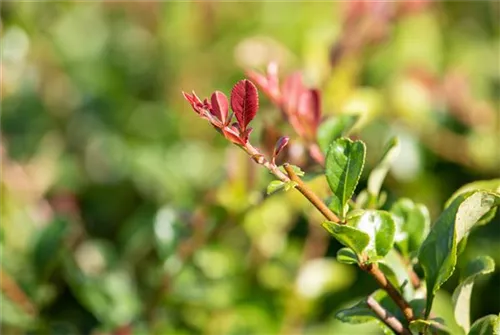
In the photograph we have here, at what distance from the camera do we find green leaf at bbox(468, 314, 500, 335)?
2.27 ft

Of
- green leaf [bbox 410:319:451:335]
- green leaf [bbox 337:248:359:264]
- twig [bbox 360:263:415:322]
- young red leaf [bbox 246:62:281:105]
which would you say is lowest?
green leaf [bbox 410:319:451:335]

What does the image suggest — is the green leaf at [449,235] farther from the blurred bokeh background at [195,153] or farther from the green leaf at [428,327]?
the blurred bokeh background at [195,153]

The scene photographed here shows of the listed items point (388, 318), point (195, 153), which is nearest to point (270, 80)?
point (388, 318)

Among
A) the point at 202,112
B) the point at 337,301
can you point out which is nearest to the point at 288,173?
the point at 202,112

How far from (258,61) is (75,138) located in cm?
59

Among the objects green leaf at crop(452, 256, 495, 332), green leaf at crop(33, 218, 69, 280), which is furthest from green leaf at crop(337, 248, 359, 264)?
green leaf at crop(33, 218, 69, 280)

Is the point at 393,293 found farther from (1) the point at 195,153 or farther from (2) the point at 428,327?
(1) the point at 195,153

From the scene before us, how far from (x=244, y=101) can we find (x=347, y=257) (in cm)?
18

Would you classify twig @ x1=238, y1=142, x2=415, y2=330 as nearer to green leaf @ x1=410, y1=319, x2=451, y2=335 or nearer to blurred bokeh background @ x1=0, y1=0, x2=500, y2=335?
green leaf @ x1=410, y1=319, x2=451, y2=335

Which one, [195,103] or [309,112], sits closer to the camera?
[195,103]

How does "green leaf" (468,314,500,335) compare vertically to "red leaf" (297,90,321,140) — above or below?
below

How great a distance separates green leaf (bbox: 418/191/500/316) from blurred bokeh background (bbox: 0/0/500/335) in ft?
0.80

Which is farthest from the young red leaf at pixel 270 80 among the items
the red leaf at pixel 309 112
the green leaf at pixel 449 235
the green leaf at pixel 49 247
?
the green leaf at pixel 49 247

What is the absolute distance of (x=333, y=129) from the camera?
0.91 m
